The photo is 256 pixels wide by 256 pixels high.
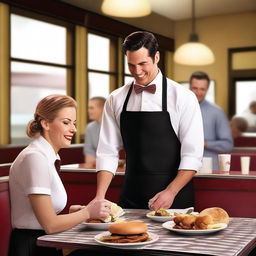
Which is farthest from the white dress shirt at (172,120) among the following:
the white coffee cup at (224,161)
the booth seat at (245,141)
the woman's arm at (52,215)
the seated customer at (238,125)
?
the seated customer at (238,125)

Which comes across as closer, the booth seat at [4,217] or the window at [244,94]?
the booth seat at [4,217]

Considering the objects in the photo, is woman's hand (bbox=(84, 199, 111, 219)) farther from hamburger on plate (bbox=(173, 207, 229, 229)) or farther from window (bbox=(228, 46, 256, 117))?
window (bbox=(228, 46, 256, 117))

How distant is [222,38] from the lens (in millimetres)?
10625

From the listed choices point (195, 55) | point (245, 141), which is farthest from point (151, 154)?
point (245, 141)

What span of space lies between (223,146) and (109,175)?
6.05 ft

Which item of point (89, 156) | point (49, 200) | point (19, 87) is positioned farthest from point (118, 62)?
point (49, 200)

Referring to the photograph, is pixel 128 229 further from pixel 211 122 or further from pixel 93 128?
pixel 93 128

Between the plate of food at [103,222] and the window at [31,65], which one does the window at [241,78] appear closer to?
the window at [31,65]

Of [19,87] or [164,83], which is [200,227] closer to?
[164,83]

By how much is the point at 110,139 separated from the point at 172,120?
0.35 metres

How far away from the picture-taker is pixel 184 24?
36.2 ft

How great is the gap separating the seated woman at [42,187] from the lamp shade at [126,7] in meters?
3.14

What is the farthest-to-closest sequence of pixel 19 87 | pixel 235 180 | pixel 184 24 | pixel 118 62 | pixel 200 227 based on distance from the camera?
pixel 184 24 → pixel 118 62 → pixel 19 87 → pixel 235 180 → pixel 200 227

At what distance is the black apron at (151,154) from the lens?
2.76 meters
